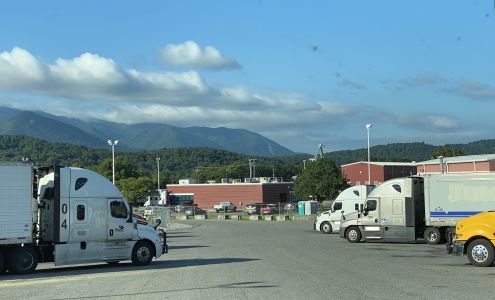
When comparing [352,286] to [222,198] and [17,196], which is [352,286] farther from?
[222,198]

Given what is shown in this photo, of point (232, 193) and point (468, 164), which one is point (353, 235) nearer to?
point (468, 164)

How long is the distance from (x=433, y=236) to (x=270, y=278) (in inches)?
602

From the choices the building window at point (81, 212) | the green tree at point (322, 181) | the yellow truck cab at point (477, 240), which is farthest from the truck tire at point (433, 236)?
the green tree at point (322, 181)

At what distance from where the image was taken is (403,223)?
2878cm

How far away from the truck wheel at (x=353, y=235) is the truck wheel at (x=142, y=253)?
41.3ft

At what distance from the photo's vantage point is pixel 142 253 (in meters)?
19.8

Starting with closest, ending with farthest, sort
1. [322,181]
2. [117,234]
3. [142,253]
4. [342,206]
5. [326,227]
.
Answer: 1. [117,234]
2. [142,253]
3. [342,206]
4. [326,227]
5. [322,181]

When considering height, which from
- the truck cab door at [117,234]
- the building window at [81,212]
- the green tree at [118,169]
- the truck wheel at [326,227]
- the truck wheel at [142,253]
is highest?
the green tree at [118,169]

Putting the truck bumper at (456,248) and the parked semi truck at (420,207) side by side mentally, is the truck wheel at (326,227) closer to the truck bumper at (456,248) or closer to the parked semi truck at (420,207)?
the parked semi truck at (420,207)

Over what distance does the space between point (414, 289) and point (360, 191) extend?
951 inches

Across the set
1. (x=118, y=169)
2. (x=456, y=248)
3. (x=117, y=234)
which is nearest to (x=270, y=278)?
(x=456, y=248)

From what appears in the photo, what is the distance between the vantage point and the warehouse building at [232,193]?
113 meters

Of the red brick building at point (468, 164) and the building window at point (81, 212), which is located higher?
the red brick building at point (468, 164)

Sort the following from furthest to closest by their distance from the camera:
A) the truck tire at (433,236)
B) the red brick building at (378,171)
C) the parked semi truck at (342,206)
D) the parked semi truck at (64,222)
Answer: the red brick building at (378,171)
the parked semi truck at (342,206)
the truck tire at (433,236)
the parked semi truck at (64,222)
